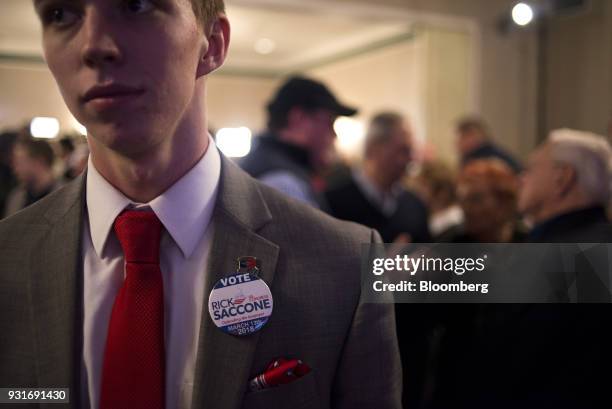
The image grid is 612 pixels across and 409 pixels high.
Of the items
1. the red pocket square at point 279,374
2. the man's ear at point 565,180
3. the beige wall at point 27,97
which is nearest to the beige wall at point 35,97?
the beige wall at point 27,97

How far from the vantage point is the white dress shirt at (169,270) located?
0.71 m

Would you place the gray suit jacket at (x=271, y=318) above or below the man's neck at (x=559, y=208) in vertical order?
below

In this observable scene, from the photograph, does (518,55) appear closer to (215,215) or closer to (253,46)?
(253,46)

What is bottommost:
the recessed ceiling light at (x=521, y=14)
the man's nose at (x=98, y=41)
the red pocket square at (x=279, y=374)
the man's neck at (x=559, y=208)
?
the red pocket square at (x=279, y=374)

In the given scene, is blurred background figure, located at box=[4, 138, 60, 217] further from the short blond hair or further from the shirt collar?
the short blond hair

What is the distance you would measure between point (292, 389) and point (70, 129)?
45 cm

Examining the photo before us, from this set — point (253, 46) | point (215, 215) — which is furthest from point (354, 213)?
point (215, 215)

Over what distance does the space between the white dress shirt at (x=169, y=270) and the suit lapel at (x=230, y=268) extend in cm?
2

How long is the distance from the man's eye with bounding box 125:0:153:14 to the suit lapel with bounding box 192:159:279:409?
0.75 feet

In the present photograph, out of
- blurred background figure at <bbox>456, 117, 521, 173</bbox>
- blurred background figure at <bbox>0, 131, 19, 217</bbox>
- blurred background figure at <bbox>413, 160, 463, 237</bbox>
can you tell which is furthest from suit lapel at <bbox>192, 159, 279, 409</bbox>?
blurred background figure at <bbox>413, 160, 463, 237</bbox>

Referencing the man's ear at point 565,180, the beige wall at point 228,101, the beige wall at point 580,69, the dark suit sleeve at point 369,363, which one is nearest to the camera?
the dark suit sleeve at point 369,363

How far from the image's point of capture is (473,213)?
115 centimetres

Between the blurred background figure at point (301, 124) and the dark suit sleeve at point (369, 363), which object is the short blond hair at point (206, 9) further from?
the blurred background figure at point (301, 124)

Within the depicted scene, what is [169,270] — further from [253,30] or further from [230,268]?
[253,30]
